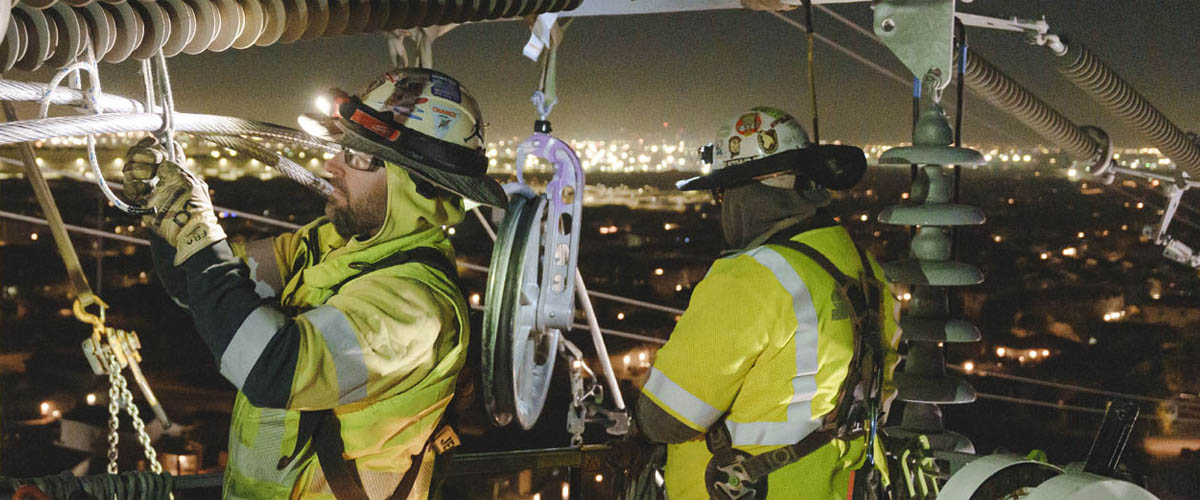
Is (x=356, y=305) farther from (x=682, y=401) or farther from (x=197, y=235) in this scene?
(x=682, y=401)

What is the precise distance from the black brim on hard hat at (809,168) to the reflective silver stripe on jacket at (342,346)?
151 centimetres

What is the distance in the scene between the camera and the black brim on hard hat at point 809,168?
321 cm

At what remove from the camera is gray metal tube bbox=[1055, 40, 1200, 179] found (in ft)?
16.5

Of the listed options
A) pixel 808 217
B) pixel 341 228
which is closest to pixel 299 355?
pixel 341 228

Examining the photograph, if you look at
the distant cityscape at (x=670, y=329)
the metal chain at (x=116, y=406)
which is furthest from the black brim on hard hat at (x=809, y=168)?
the distant cityscape at (x=670, y=329)

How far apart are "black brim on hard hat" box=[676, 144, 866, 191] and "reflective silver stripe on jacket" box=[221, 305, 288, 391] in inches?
65.3

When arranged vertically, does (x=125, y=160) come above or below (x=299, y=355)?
above

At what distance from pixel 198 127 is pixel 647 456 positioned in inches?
70.0

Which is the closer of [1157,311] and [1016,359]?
[1016,359]

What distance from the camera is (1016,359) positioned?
5759 cm

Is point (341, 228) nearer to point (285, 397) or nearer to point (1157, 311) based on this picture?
point (285, 397)

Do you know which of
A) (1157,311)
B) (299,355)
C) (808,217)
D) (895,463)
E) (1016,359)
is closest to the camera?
(299,355)

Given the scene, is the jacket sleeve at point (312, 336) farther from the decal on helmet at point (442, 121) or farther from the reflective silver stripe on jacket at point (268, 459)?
the decal on helmet at point (442, 121)

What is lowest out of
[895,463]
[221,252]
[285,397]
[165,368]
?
[165,368]
